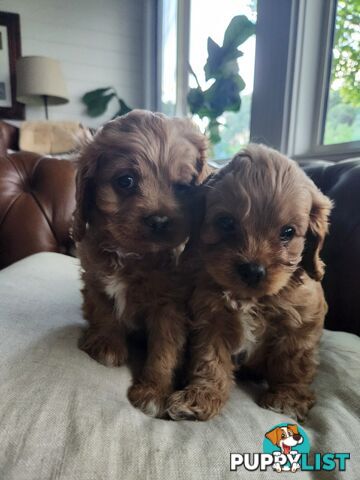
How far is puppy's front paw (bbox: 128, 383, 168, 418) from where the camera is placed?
1.26m

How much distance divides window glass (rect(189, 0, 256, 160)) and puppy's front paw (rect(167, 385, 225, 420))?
8.02 ft

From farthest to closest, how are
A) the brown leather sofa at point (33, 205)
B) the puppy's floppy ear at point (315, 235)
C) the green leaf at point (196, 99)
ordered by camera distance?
1. the green leaf at point (196, 99)
2. the brown leather sofa at point (33, 205)
3. the puppy's floppy ear at point (315, 235)

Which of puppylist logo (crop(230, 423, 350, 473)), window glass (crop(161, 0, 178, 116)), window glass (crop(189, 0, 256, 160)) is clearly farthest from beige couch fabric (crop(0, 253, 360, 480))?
window glass (crop(161, 0, 178, 116))

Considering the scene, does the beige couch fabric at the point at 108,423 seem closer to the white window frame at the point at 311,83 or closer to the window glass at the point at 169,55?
the white window frame at the point at 311,83

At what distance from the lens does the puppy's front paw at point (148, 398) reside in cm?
126

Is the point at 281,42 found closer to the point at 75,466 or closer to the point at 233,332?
the point at 233,332

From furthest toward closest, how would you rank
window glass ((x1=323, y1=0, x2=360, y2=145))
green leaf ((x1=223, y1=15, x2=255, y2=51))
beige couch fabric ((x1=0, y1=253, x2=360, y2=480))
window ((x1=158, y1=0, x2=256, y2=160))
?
window ((x1=158, y1=0, x2=256, y2=160)) → green leaf ((x1=223, y1=15, x2=255, y2=51)) → window glass ((x1=323, y1=0, x2=360, y2=145)) → beige couch fabric ((x1=0, y1=253, x2=360, y2=480))

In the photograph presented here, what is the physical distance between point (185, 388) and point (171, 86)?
5.36 metres

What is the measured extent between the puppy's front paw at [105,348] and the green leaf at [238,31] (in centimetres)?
301

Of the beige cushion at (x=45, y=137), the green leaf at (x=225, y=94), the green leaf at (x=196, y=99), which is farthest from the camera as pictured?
the beige cushion at (x=45, y=137)

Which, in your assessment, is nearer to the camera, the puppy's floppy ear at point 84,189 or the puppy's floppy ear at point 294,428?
the puppy's floppy ear at point 294,428

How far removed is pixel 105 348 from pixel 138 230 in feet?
1.61

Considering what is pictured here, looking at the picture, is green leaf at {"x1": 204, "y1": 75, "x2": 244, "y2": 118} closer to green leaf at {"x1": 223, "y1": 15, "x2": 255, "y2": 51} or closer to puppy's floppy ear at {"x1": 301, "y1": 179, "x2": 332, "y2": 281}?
green leaf at {"x1": 223, "y1": 15, "x2": 255, "y2": 51}

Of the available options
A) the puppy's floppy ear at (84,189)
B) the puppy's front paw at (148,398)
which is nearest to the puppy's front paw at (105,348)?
the puppy's front paw at (148,398)
